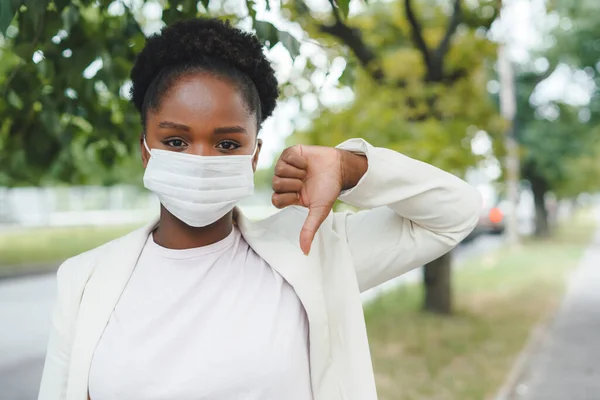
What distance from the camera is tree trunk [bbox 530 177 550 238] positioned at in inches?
919

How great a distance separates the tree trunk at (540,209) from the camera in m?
23.3

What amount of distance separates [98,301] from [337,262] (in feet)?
1.93

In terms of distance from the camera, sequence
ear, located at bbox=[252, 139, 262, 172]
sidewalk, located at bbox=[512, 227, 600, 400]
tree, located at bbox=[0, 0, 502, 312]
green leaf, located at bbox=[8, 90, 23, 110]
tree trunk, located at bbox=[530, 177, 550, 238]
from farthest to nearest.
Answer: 1. tree trunk, located at bbox=[530, 177, 550, 238]
2. sidewalk, located at bbox=[512, 227, 600, 400]
3. green leaf, located at bbox=[8, 90, 23, 110]
4. tree, located at bbox=[0, 0, 502, 312]
5. ear, located at bbox=[252, 139, 262, 172]

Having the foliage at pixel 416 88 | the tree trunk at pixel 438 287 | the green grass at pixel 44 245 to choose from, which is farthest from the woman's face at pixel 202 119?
the green grass at pixel 44 245

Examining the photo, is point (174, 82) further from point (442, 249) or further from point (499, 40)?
point (499, 40)

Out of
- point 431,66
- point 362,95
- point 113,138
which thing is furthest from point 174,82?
point 431,66

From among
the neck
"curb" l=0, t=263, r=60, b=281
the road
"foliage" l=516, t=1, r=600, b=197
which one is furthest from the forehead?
"foliage" l=516, t=1, r=600, b=197

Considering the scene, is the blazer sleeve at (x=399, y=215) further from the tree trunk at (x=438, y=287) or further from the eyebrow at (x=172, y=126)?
the tree trunk at (x=438, y=287)

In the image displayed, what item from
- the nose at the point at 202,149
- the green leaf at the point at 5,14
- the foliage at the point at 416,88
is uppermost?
the green leaf at the point at 5,14

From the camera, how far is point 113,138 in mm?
3453

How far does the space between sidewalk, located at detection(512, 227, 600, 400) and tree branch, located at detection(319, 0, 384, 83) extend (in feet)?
11.2

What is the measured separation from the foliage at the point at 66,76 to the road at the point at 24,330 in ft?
11.9

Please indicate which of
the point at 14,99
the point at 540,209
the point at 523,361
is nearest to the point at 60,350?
the point at 14,99

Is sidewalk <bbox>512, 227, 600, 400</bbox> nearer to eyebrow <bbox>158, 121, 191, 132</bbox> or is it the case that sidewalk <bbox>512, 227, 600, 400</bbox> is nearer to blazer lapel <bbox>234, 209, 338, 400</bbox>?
blazer lapel <bbox>234, 209, 338, 400</bbox>
